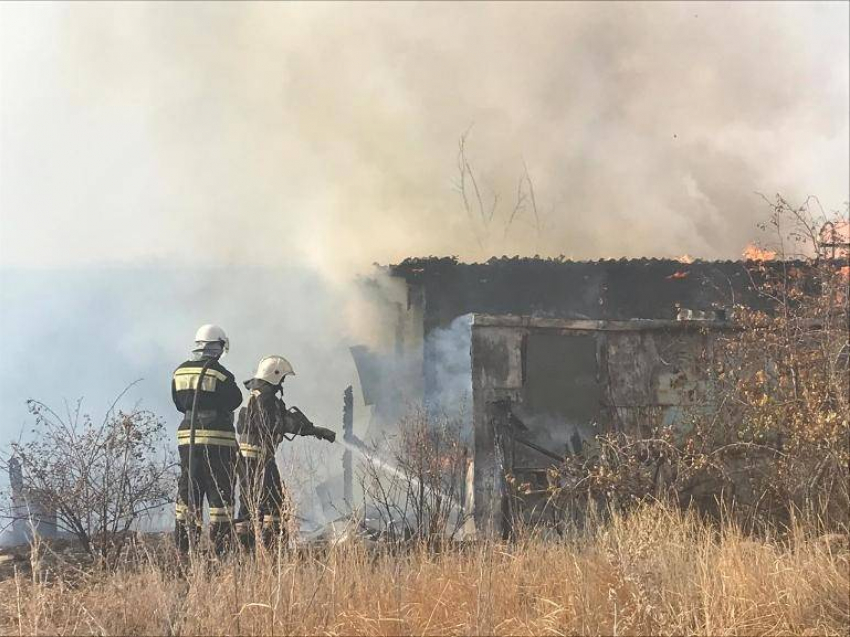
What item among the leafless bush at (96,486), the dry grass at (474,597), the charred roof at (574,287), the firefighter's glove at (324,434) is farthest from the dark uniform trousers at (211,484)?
the charred roof at (574,287)

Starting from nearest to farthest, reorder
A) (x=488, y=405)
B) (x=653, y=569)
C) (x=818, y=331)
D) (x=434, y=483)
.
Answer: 1. (x=653, y=569)
2. (x=818, y=331)
3. (x=434, y=483)
4. (x=488, y=405)

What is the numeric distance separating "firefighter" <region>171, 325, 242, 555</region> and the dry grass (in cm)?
113

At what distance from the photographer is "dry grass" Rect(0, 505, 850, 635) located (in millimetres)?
3621

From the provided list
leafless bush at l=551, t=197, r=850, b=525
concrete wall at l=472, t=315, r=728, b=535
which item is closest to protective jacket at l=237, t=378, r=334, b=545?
leafless bush at l=551, t=197, r=850, b=525

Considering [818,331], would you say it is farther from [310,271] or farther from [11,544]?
[310,271]

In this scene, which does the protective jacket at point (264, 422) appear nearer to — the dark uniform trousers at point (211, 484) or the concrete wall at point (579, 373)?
the dark uniform trousers at point (211, 484)

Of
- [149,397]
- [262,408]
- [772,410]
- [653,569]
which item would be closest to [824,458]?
[772,410]

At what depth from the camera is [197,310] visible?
12484 millimetres

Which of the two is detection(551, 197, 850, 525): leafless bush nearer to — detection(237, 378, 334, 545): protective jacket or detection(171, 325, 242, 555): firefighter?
detection(237, 378, 334, 545): protective jacket

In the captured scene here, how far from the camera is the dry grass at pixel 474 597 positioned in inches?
143

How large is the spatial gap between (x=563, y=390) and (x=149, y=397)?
6177 mm

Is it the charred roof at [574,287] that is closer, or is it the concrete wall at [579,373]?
the concrete wall at [579,373]

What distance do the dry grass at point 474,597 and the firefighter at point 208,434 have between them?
3.71ft

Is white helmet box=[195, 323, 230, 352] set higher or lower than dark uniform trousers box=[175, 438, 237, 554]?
higher
